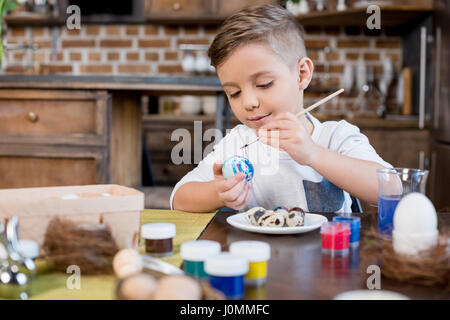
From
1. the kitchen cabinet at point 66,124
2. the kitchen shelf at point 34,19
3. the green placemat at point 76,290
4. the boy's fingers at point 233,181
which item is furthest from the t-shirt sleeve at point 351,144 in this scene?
the kitchen shelf at point 34,19

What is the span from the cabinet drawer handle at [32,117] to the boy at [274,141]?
109cm

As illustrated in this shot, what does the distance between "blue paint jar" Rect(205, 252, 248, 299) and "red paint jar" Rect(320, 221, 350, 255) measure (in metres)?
0.21

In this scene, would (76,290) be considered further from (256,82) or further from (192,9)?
(192,9)

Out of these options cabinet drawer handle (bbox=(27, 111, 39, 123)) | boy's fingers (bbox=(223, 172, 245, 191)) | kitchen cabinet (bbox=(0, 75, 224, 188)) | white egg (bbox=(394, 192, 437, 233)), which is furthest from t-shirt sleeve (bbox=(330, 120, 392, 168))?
cabinet drawer handle (bbox=(27, 111, 39, 123))

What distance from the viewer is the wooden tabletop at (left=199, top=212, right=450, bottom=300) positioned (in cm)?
56

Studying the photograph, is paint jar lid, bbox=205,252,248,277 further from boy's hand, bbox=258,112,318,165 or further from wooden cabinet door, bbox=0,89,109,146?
wooden cabinet door, bbox=0,89,109,146

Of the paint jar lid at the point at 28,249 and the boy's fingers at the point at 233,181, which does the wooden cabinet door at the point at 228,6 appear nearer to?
the boy's fingers at the point at 233,181

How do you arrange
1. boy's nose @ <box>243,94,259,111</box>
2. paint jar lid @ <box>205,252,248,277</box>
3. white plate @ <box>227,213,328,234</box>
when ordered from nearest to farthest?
1. paint jar lid @ <box>205,252,248,277</box>
2. white plate @ <box>227,213,328,234</box>
3. boy's nose @ <box>243,94,259,111</box>

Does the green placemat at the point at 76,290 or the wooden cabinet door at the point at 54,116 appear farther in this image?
the wooden cabinet door at the point at 54,116

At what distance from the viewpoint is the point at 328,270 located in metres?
0.65

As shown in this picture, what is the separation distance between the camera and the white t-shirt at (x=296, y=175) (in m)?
1.26

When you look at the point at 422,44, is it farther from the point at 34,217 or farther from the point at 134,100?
the point at 34,217

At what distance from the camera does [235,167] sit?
3.15ft

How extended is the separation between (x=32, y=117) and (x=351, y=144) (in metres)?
1.45
